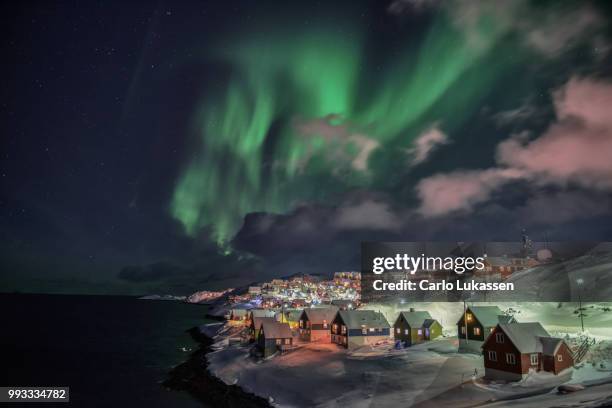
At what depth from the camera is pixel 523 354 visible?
44000mm

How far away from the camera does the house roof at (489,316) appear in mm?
59800

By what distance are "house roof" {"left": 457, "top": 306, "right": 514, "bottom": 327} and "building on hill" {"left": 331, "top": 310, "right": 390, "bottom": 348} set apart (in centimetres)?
1892

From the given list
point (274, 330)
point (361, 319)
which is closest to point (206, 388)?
point (274, 330)

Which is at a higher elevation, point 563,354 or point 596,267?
point 596,267

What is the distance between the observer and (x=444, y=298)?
333ft

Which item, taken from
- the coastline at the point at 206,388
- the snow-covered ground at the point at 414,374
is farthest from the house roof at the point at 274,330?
the coastline at the point at 206,388

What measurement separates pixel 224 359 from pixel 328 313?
23581mm

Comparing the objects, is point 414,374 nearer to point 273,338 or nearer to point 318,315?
point 273,338

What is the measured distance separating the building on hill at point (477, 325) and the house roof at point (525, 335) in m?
11.8

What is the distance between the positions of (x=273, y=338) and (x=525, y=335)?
43.0 metres

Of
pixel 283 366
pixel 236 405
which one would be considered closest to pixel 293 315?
pixel 283 366

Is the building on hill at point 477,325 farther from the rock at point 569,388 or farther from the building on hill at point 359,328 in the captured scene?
the rock at point 569,388

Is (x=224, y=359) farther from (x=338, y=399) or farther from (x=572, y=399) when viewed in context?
(x=572, y=399)

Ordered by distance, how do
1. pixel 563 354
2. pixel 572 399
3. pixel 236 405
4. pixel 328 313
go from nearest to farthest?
pixel 572 399
pixel 563 354
pixel 236 405
pixel 328 313
